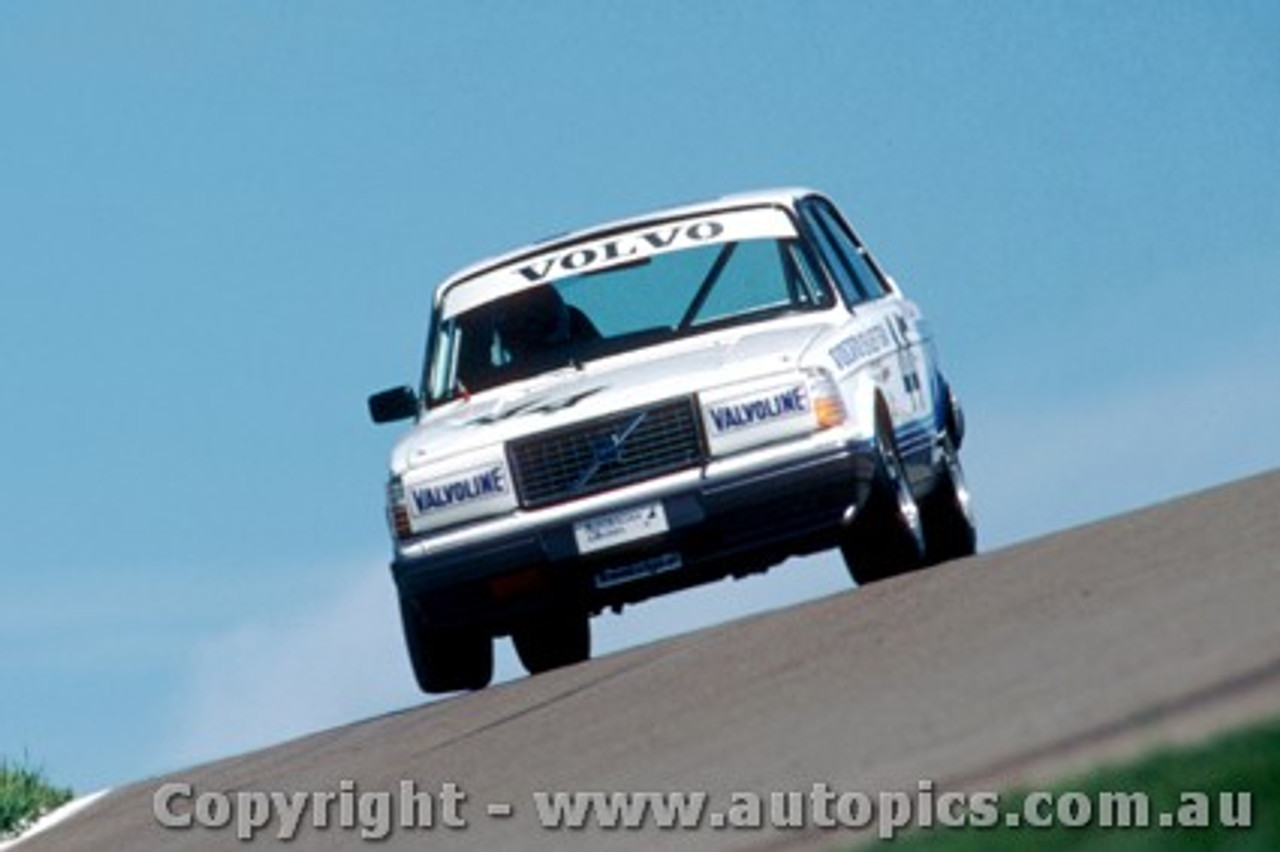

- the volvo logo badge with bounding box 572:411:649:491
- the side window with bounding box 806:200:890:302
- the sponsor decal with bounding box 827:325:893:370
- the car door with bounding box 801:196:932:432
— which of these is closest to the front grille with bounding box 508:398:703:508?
the volvo logo badge with bounding box 572:411:649:491

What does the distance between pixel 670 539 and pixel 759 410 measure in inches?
24.9

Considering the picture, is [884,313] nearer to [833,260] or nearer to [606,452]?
[833,260]

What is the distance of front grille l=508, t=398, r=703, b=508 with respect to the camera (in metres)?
16.7

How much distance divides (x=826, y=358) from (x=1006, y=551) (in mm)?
1256

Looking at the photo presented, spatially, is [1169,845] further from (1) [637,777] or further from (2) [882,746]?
(1) [637,777]

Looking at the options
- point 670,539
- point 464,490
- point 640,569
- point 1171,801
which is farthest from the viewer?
point 464,490

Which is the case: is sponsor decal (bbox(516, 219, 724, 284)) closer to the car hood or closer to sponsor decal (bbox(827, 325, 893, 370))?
the car hood

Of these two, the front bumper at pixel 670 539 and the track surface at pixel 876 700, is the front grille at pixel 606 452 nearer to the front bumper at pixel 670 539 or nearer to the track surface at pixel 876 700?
the front bumper at pixel 670 539

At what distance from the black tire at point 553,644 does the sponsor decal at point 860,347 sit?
176 cm

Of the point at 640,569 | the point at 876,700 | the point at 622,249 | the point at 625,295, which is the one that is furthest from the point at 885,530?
the point at 876,700

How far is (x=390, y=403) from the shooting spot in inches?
706

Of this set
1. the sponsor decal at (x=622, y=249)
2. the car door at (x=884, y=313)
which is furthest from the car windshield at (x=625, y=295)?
the car door at (x=884, y=313)

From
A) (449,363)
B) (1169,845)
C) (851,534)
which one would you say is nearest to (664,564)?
(851,534)

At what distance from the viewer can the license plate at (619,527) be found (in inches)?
651
